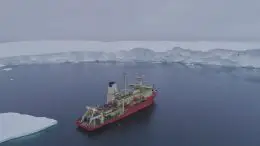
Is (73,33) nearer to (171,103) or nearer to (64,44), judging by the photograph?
(64,44)

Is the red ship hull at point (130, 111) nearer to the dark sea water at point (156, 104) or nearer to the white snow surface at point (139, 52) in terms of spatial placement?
the dark sea water at point (156, 104)

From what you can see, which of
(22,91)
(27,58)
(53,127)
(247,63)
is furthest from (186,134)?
(27,58)

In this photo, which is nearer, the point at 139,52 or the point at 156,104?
the point at 156,104

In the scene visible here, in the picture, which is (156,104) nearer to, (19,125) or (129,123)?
(129,123)

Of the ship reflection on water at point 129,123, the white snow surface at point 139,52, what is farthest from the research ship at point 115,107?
the white snow surface at point 139,52

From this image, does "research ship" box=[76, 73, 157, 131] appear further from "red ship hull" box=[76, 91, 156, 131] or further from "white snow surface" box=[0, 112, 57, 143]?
"white snow surface" box=[0, 112, 57, 143]

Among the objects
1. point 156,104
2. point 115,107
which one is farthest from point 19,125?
point 156,104
